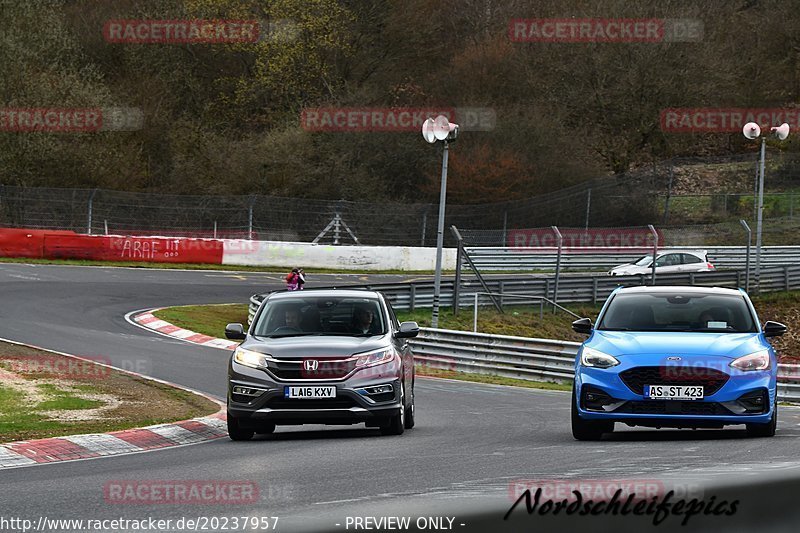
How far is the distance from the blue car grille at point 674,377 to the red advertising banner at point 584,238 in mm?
32993

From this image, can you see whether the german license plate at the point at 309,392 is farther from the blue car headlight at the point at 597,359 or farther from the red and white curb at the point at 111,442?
the blue car headlight at the point at 597,359

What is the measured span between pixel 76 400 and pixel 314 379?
4199 mm

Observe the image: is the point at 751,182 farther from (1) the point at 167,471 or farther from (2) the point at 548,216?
(1) the point at 167,471

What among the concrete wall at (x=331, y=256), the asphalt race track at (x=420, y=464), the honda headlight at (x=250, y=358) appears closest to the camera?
the asphalt race track at (x=420, y=464)

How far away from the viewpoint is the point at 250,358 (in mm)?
12578

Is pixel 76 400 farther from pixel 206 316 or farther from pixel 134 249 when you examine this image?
pixel 134 249

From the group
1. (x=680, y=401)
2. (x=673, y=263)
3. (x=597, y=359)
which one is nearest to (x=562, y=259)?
(x=673, y=263)

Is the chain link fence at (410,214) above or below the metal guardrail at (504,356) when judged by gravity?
above

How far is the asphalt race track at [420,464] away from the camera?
6867mm

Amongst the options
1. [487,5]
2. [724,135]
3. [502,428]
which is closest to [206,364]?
[502,428]

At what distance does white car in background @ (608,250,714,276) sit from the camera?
42156 mm

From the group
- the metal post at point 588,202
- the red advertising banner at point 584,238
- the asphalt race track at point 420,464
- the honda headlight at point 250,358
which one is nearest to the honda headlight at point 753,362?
the asphalt race track at point 420,464

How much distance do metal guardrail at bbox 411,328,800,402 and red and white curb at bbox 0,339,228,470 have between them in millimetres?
10223

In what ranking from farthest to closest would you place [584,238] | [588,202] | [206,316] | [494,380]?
[588,202], [584,238], [206,316], [494,380]
